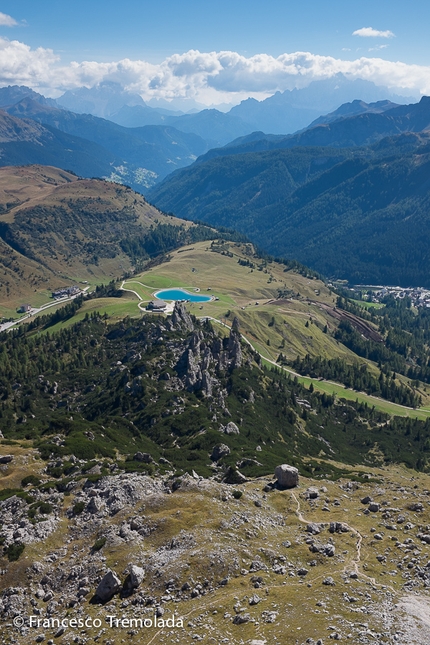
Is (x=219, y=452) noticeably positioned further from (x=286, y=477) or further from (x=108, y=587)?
(x=108, y=587)

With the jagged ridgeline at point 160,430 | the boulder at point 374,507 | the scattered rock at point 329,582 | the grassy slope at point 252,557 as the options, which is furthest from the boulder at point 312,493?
the scattered rock at point 329,582

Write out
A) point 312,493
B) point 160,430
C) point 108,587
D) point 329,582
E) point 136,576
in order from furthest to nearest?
point 160,430 → point 312,493 → point 136,576 → point 108,587 → point 329,582

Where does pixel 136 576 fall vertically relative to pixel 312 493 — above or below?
above

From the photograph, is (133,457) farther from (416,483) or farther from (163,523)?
(416,483)

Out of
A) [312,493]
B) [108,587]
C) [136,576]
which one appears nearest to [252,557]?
[136,576]

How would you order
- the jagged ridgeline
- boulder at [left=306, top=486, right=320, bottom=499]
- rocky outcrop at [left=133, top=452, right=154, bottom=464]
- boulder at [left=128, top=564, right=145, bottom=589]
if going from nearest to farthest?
boulder at [left=128, top=564, right=145, bottom=589]
boulder at [left=306, top=486, right=320, bottom=499]
the jagged ridgeline
rocky outcrop at [left=133, top=452, right=154, bottom=464]

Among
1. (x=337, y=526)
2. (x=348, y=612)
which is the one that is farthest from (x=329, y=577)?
(x=337, y=526)

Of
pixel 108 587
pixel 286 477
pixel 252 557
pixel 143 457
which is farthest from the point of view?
pixel 143 457

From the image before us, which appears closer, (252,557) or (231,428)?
(252,557)

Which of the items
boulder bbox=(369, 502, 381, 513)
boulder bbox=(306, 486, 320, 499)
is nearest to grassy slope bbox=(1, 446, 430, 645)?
boulder bbox=(306, 486, 320, 499)

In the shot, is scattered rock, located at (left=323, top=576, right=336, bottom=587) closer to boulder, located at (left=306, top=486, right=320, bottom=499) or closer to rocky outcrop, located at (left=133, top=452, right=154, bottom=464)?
boulder, located at (left=306, top=486, right=320, bottom=499)
